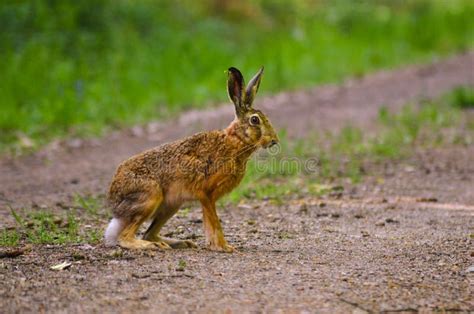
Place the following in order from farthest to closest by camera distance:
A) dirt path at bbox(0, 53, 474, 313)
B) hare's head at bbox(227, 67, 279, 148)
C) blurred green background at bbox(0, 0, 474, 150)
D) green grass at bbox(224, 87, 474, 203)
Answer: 1. blurred green background at bbox(0, 0, 474, 150)
2. green grass at bbox(224, 87, 474, 203)
3. hare's head at bbox(227, 67, 279, 148)
4. dirt path at bbox(0, 53, 474, 313)

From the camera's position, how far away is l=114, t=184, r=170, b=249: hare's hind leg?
19.4 feet

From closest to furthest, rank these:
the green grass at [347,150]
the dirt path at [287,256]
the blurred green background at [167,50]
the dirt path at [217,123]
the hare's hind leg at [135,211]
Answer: the dirt path at [287,256] → the hare's hind leg at [135,211] → the green grass at [347,150] → the dirt path at [217,123] → the blurred green background at [167,50]

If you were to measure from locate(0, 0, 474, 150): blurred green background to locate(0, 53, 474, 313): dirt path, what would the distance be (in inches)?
87.8

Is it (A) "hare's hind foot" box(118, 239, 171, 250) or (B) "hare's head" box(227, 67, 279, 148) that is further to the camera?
(B) "hare's head" box(227, 67, 279, 148)

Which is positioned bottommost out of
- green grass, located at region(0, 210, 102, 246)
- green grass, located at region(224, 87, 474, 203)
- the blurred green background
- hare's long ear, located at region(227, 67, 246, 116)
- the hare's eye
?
green grass, located at region(0, 210, 102, 246)

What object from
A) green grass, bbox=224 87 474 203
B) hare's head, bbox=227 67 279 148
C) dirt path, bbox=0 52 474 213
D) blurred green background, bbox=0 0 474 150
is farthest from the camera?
blurred green background, bbox=0 0 474 150

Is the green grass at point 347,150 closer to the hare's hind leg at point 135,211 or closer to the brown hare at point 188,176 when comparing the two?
the brown hare at point 188,176

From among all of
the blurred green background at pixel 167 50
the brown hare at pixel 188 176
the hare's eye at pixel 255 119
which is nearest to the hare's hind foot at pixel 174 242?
the brown hare at pixel 188 176

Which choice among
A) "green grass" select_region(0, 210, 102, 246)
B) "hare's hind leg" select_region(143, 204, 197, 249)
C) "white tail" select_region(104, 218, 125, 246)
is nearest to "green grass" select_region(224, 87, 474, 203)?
"green grass" select_region(0, 210, 102, 246)

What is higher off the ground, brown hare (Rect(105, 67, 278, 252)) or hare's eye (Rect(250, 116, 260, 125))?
hare's eye (Rect(250, 116, 260, 125))

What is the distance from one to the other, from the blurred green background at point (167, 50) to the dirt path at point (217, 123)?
1.78 ft

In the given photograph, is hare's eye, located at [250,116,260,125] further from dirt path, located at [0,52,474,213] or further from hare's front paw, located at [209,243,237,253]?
dirt path, located at [0,52,474,213]

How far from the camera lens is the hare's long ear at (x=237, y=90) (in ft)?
20.2

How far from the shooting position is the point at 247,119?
244 inches
